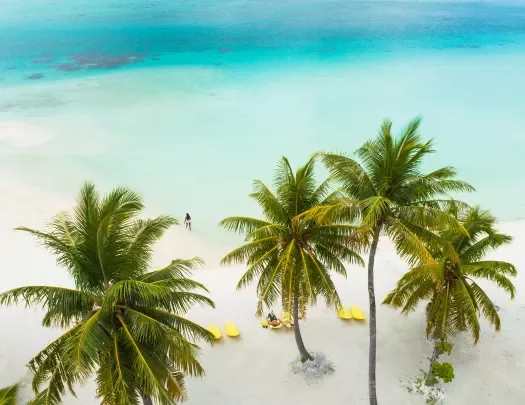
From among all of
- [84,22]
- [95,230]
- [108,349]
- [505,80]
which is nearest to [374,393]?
[108,349]

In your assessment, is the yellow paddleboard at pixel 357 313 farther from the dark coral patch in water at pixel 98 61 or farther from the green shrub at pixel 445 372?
the dark coral patch in water at pixel 98 61

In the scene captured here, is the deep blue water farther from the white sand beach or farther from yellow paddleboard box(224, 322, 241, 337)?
yellow paddleboard box(224, 322, 241, 337)

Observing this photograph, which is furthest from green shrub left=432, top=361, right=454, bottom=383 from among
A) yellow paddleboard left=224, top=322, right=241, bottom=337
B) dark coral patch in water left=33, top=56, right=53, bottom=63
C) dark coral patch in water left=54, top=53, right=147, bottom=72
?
dark coral patch in water left=33, top=56, right=53, bottom=63

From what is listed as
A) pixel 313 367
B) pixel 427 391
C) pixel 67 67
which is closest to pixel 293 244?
pixel 313 367

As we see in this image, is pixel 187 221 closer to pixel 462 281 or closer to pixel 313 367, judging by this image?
pixel 313 367

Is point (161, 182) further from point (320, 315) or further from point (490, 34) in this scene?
point (490, 34)

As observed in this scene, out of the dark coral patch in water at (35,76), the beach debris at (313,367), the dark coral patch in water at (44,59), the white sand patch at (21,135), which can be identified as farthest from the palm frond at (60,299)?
the dark coral patch in water at (44,59)
